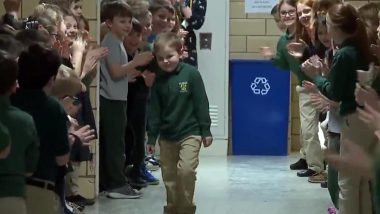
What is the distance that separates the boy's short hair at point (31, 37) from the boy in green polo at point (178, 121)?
4.42 ft

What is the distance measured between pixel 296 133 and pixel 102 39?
11.2 feet

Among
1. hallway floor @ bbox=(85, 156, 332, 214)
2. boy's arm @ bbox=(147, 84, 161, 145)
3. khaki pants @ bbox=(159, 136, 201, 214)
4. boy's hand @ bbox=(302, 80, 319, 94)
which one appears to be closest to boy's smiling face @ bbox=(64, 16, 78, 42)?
boy's arm @ bbox=(147, 84, 161, 145)

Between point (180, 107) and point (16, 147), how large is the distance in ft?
6.46

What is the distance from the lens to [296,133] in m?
8.58

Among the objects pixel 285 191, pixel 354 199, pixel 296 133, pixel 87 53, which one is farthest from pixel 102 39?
pixel 296 133

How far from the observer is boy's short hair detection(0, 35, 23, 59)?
10.7 ft

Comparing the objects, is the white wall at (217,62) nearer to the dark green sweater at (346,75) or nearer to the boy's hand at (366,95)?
the dark green sweater at (346,75)

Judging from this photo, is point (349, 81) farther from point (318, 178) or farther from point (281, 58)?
point (281, 58)

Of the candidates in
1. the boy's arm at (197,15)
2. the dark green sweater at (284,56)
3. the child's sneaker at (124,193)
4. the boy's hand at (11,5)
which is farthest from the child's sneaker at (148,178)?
the boy's arm at (197,15)

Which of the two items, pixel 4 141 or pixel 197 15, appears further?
pixel 197 15

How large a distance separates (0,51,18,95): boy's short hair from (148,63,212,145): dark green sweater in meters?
2.02

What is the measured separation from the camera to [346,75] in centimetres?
432

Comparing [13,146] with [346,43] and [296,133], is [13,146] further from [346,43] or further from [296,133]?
[296,133]

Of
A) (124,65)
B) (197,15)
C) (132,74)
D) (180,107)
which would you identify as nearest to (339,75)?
(180,107)
